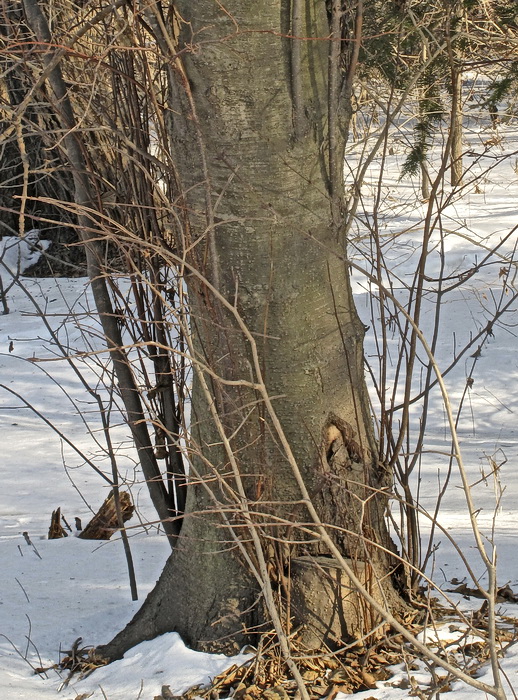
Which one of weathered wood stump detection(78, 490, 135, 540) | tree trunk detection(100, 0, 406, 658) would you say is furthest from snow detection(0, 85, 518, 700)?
tree trunk detection(100, 0, 406, 658)

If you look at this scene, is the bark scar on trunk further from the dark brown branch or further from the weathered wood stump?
the weathered wood stump

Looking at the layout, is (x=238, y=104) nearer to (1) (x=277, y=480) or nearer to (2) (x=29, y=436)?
(1) (x=277, y=480)

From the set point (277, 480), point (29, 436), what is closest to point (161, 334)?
point (277, 480)

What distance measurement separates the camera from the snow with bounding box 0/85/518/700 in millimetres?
2365

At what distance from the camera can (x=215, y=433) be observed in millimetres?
2336

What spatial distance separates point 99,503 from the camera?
4.32 metres

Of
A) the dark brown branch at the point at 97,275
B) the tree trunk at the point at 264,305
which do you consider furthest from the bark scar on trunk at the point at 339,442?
the dark brown branch at the point at 97,275

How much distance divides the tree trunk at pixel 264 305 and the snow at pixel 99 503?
207 millimetres

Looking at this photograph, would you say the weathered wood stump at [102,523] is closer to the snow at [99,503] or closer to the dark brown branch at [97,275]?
the snow at [99,503]

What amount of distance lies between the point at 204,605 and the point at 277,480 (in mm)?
507

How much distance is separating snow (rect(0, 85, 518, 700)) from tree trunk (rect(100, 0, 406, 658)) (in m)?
0.21

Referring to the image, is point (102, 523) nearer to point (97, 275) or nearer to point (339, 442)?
point (97, 275)

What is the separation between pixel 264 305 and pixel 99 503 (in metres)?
2.52

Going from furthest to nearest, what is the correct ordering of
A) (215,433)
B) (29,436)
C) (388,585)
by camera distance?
(29,436) < (388,585) < (215,433)
